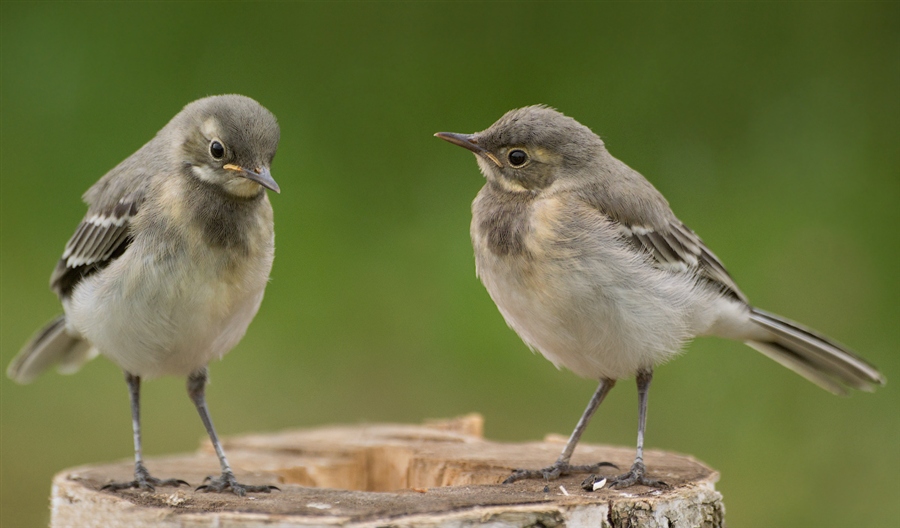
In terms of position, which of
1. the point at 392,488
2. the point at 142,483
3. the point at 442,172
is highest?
the point at 442,172

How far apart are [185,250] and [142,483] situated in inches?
50.1

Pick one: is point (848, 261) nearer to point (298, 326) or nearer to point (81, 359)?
point (298, 326)

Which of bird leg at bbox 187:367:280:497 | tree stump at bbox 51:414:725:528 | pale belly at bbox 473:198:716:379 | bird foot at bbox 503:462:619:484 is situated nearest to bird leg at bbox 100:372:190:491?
tree stump at bbox 51:414:725:528

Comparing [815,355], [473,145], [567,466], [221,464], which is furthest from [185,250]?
[815,355]

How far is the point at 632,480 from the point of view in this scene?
5305 mm

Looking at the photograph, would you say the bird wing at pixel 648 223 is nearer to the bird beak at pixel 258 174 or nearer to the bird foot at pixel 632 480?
the bird foot at pixel 632 480

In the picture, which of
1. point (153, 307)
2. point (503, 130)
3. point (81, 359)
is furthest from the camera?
point (81, 359)

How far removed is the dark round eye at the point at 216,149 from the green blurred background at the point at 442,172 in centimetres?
352

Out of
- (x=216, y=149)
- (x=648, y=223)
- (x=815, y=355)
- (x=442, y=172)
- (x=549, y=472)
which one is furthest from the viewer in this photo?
(x=442, y=172)

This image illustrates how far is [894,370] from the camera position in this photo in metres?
8.57

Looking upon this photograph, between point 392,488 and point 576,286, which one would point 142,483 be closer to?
point 392,488

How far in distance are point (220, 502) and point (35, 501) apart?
4.43 metres

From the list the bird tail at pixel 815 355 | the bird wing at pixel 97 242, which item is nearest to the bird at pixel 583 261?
the bird tail at pixel 815 355

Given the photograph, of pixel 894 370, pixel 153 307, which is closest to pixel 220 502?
pixel 153 307
